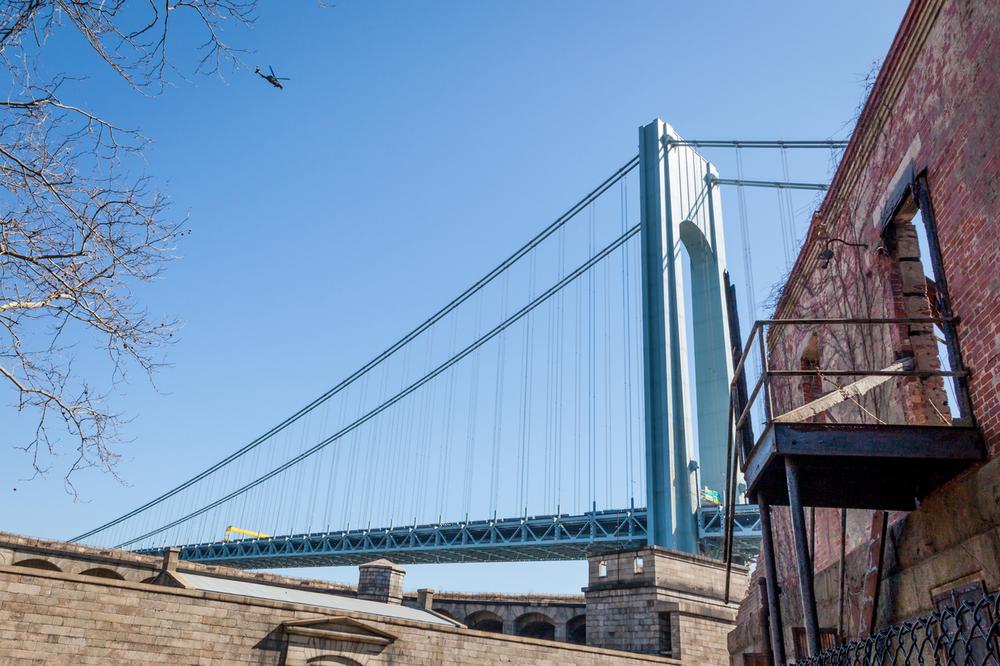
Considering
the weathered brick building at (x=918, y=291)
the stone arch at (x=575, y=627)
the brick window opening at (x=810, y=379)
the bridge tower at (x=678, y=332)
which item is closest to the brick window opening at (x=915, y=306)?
the weathered brick building at (x=918, y=291)

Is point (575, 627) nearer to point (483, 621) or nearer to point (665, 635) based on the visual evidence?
point (483, 621)

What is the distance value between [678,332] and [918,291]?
28132 millimetres

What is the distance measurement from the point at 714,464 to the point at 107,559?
2718 cm

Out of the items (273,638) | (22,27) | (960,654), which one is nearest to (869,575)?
(960,654)

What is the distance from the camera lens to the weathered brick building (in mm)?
4926

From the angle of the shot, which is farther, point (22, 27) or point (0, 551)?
point (0, 551)

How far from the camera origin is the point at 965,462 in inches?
199

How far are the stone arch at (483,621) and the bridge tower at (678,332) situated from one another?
8.39 metres

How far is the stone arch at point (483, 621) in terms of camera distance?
33.6 m

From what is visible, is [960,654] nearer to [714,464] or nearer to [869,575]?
[869,575]

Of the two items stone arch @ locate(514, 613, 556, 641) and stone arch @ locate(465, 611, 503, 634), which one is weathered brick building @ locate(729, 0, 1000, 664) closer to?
stone arch @ locate(514, 613, 556, 641)

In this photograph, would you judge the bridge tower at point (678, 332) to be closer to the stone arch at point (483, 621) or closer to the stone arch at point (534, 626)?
the stone arch at point (534, 626)

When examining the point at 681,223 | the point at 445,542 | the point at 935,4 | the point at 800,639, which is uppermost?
the point at 681,223

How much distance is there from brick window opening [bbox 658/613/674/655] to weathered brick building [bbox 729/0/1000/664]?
14916 millimetres
